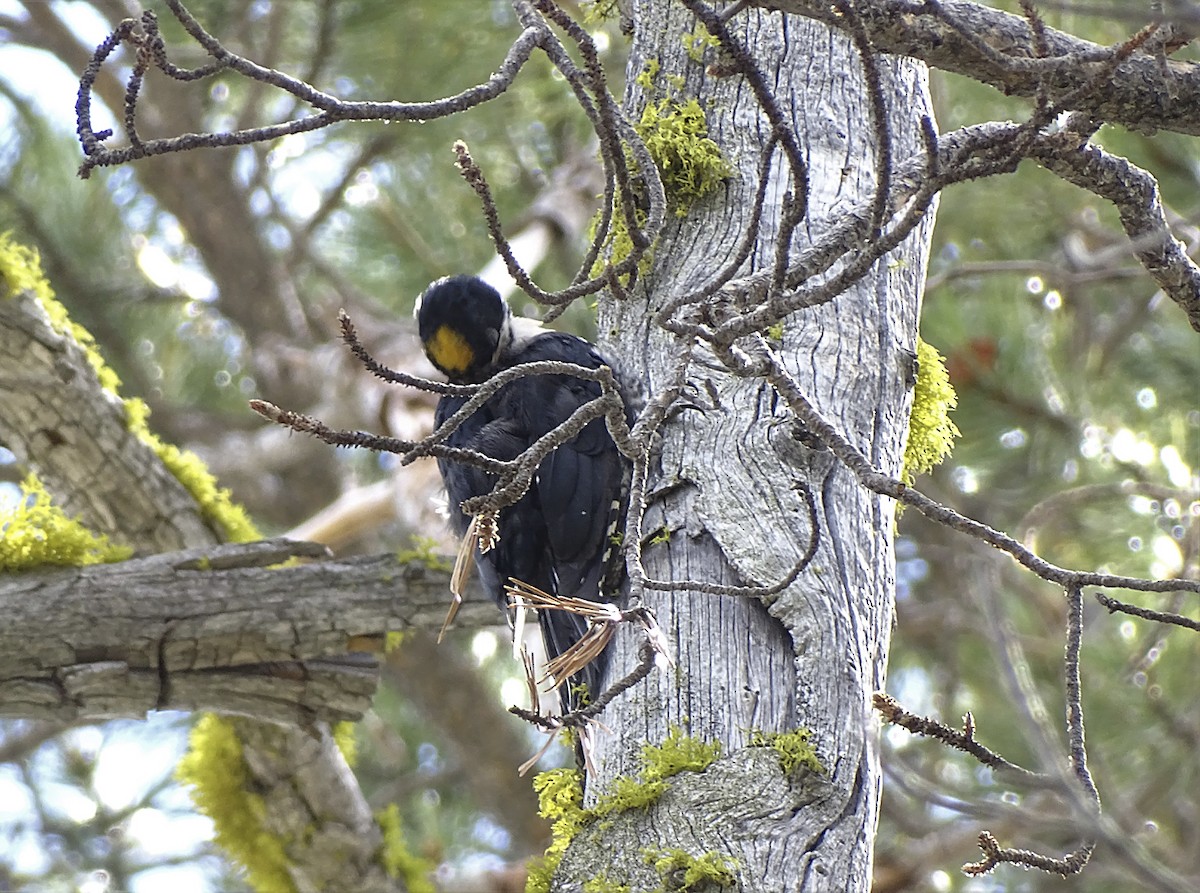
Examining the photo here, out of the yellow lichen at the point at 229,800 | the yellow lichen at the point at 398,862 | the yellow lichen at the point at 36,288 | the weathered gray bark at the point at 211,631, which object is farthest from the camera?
the yellow lichen at the point at 398,862

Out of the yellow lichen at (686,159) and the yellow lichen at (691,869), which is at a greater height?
the yellow lichen at (686,159)

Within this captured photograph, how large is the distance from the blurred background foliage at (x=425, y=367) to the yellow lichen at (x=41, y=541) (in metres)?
0.96

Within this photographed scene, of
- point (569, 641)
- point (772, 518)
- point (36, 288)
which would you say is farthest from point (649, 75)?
point (36, 288)

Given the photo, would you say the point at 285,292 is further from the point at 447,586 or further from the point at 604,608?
the point at 604,608

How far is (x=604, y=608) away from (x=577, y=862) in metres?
0.50

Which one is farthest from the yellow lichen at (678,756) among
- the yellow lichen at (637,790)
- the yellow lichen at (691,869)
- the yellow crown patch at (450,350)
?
the yellow crown patch at (450,350)

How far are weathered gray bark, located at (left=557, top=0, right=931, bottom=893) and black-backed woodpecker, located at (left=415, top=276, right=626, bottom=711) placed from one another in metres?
0.33

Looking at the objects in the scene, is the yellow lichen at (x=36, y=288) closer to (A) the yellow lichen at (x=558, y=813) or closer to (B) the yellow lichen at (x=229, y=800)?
(B) the yellow lichen at (x=229, y=800)

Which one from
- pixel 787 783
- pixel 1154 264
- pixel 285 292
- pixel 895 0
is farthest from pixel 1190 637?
pixel 285 292

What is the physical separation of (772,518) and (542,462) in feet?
2.33

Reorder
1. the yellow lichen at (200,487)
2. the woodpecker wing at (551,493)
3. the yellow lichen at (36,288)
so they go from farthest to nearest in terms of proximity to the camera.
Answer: the yellow lichen at (200,487), the yellow lichen at (36,288), the woodpecker wing at (551,493)

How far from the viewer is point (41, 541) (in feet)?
9.55

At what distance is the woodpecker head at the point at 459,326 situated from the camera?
302cm

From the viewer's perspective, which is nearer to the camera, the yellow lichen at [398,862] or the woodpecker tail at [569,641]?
the woodpecker tail at [569,641]
